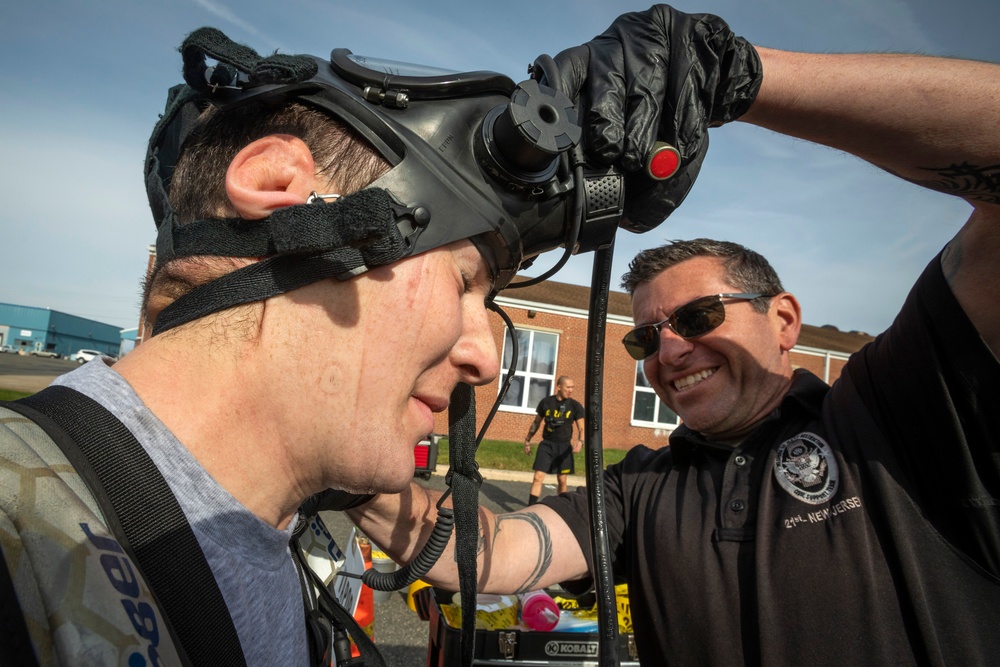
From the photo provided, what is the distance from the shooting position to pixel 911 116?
60.5 inches

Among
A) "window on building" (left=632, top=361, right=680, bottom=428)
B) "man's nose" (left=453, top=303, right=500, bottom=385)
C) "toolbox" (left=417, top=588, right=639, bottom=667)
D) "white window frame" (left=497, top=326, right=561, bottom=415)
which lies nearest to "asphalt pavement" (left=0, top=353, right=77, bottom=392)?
"toolbox" (left=417, top=588, right=639, bottom=667)

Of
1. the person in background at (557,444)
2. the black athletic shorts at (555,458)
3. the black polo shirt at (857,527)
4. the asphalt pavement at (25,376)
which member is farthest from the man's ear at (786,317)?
the asphalt pavement at (25,376)

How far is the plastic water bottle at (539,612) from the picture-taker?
9.66 feet

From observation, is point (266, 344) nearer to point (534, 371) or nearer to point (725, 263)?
point (725, 263)

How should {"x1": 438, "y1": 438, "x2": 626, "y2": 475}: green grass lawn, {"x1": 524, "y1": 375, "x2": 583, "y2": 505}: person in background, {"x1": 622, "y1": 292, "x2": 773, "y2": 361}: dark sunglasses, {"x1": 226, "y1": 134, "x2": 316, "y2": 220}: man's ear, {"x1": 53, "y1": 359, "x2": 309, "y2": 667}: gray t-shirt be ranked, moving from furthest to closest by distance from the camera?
{"x1": 438, "y1": 438, "x2": 626, "y2": 475}: green grass lawn
{"x1": 524, "y1": 375, "x2": 583, "y2": 505}: person in background
{"x1": 622, "y1": 292, "x2": 773, "y2": 361}: dark sunglasses
{"x1": 226, "y1": 134, "x2": 316, "y2": 220}: man's ear
{"x1": 53, "y1": 359, "x2": 309, "y2": 667}: gray t-shirt

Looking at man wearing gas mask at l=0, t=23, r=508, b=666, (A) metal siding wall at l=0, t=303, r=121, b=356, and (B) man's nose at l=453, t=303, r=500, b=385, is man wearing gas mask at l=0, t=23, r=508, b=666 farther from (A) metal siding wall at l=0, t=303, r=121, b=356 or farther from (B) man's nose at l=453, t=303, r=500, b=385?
(A) metal siding wall at l=0, t=303, r=121, b=356

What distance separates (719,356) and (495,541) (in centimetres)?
144

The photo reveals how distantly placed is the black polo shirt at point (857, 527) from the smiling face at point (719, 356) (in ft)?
0.61

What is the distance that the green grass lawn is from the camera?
14031 millimetres

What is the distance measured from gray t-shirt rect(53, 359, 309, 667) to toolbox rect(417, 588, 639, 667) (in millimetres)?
1602

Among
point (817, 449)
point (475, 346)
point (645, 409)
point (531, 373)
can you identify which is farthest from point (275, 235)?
point (645, 409)

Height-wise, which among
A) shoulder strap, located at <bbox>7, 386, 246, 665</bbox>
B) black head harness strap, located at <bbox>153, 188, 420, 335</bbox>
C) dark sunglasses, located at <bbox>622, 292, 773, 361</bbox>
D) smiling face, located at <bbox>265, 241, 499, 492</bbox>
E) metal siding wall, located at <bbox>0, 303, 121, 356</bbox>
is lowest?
shoulder strap, located at <bbox>7, 386, 246, 665</bbox>

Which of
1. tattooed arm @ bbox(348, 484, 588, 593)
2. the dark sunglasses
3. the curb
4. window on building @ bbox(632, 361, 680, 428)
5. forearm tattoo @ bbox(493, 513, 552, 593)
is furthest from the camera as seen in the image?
window on building @ bbox(632, 361, 680, 428)

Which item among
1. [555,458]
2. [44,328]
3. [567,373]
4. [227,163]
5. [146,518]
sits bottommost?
[555,458]
